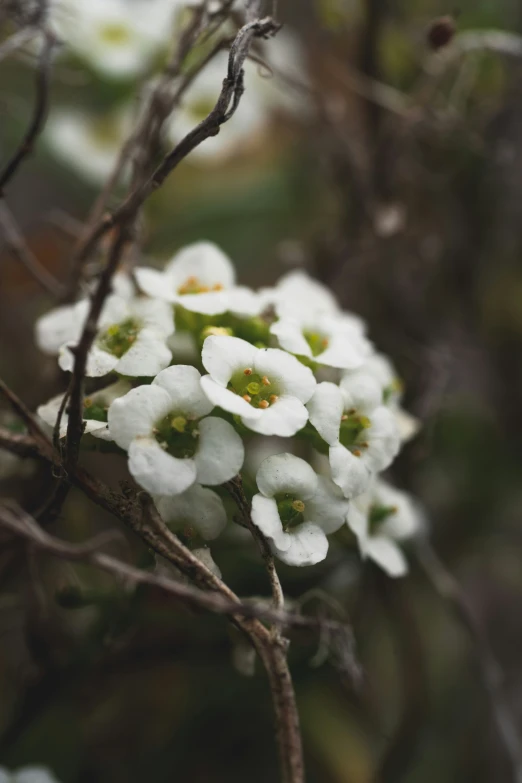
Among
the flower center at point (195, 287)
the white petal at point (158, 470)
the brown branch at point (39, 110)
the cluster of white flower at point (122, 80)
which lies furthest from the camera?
the cluster of white flower at point (122, 80)

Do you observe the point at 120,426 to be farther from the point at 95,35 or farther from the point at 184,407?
the point at 95,35

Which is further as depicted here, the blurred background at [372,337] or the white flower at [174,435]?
the blurred background at [372,337]

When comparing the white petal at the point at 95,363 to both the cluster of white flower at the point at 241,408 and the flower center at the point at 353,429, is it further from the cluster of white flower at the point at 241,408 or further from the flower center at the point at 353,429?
the flower center at the point at 353,429

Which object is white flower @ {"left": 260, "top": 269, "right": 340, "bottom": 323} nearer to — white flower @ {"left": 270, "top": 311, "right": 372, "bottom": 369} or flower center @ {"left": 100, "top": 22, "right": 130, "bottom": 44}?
white flower @ {"left": 270, "top": 311, "right": 372, "bottom": 369}

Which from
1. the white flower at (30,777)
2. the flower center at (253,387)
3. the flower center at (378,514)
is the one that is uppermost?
the flower center at (253,387)

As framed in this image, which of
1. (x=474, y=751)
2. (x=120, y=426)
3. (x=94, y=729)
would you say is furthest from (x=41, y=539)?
(x=474, y=751)

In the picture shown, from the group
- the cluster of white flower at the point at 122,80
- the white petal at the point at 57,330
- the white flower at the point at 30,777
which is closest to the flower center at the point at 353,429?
the white petal at the point at 57,330

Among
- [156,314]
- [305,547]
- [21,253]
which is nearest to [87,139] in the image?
[21,253]
